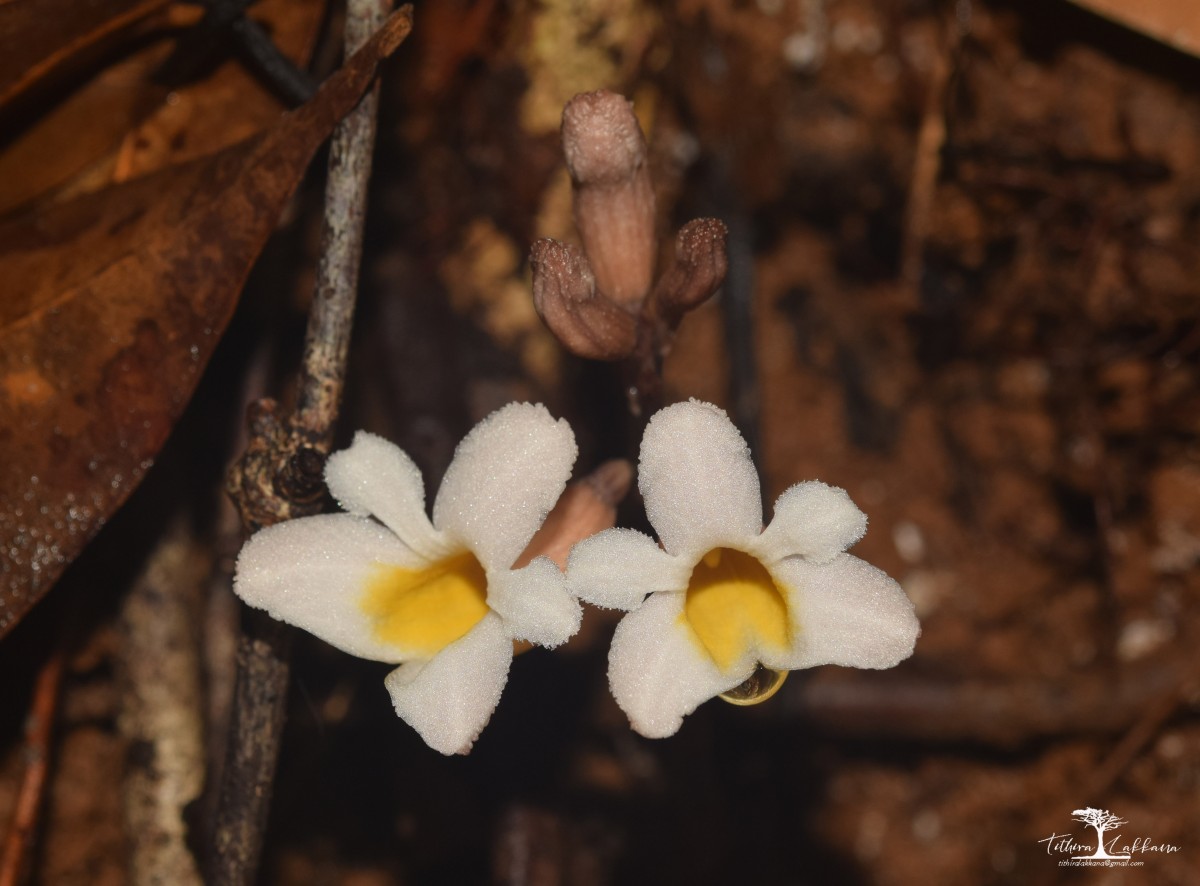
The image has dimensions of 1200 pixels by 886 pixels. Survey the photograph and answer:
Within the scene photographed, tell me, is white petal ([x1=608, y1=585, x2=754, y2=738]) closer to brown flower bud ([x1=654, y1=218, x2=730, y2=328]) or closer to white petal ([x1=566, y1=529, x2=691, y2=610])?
white petal ([x1=566, y1=529, x2=691, y2=610])

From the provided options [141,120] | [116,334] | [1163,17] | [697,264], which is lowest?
[1163,17]

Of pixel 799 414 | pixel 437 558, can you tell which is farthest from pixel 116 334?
pixel 799 414

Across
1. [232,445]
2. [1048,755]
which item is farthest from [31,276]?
[1048,755]

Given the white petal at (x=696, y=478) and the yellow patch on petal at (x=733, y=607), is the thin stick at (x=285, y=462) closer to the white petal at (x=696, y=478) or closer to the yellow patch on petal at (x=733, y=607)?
the white petal at (x=696, y=478)

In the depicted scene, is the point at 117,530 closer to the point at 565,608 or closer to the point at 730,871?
the point at 565,608

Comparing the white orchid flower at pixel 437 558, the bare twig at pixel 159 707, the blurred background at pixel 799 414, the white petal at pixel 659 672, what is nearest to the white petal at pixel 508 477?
the white orchid flower at pixel 437 558

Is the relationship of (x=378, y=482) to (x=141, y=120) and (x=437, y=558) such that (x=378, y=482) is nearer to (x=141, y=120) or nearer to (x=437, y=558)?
(x=437, y=558)
